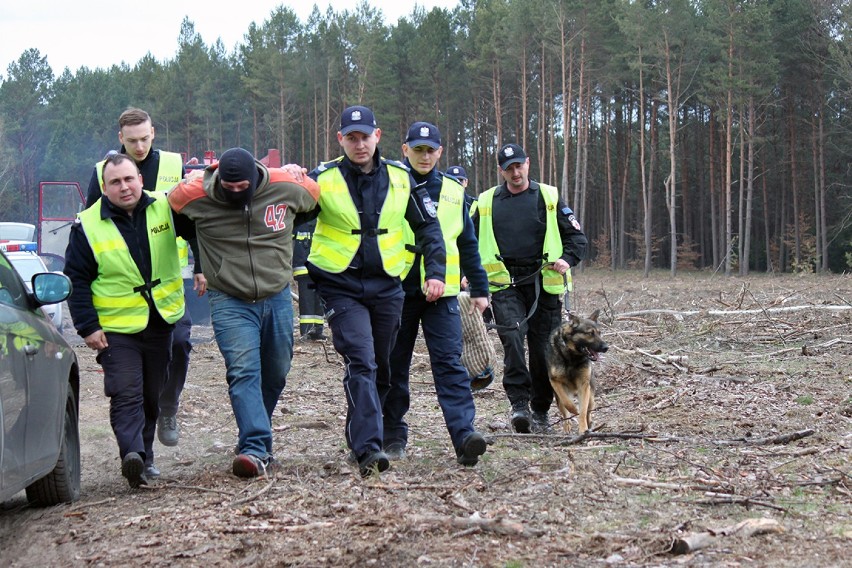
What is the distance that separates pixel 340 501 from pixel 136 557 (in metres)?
1.12

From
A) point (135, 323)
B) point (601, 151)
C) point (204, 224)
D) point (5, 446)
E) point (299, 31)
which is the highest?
point (299, 31)

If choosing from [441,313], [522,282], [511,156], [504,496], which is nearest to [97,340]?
[441,313]

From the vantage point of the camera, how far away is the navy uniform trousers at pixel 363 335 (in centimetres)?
609

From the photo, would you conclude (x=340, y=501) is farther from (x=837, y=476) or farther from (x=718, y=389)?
(x=718, y=389)

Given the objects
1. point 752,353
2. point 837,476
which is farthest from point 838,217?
point 837,476

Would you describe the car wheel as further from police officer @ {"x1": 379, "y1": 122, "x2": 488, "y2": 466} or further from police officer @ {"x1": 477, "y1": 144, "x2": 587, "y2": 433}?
police officer @ {"x1": 477, "y1": 144, "x2": 587, "y2": 433}

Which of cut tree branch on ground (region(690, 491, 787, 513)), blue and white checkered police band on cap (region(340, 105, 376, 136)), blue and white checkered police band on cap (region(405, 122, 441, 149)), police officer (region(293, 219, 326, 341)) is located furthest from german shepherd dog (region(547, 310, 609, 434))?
police officer (region(293, 219, 326, 341))

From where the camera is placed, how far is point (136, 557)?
452cm

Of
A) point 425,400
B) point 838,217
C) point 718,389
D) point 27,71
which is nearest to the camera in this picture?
point 718,389

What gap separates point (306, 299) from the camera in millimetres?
15453

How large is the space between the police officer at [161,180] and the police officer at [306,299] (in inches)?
266

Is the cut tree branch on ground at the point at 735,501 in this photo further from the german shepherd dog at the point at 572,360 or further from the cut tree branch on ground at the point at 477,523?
the german shepherd dog at the point at 572,360

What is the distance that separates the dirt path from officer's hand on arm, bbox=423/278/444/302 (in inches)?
42.5

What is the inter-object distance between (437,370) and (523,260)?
2.07 m
